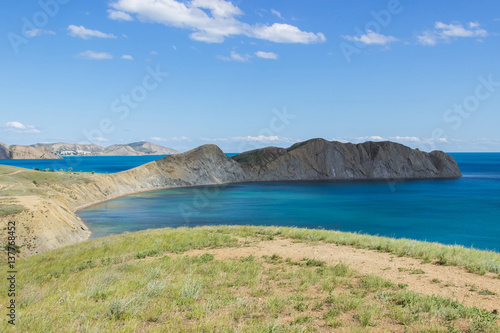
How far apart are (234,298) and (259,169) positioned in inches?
4130

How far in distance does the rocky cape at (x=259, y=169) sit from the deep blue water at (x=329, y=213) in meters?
7.62

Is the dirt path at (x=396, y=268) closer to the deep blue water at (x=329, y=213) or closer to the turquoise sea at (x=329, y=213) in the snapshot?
the deep blue water at (x=329, y=213)

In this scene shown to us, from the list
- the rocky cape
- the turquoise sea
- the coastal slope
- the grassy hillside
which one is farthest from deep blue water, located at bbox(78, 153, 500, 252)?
the coastal slope

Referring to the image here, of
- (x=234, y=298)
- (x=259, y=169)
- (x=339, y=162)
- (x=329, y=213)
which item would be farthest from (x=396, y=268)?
(x=339, y=162)

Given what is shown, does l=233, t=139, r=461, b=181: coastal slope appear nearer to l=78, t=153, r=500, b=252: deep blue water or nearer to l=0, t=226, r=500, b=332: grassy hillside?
l=78, t=153, r=500, b=252: deep blue water

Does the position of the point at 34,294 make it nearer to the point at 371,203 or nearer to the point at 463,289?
the point at 463,289

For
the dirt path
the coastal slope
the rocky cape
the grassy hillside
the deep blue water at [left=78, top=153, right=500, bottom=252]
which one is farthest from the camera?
the coastal slope

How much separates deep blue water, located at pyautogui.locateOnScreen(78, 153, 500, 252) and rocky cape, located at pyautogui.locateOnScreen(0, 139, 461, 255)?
25.0ft

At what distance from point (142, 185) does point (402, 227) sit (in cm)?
6353

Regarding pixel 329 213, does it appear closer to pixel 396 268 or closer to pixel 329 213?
pixel 329 213

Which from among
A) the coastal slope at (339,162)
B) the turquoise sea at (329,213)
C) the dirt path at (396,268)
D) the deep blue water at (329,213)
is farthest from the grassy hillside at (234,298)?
the coastal slope at (339,162)

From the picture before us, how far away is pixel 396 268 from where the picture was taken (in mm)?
12797

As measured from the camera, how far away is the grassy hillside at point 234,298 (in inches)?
297

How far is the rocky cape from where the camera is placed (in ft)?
209
